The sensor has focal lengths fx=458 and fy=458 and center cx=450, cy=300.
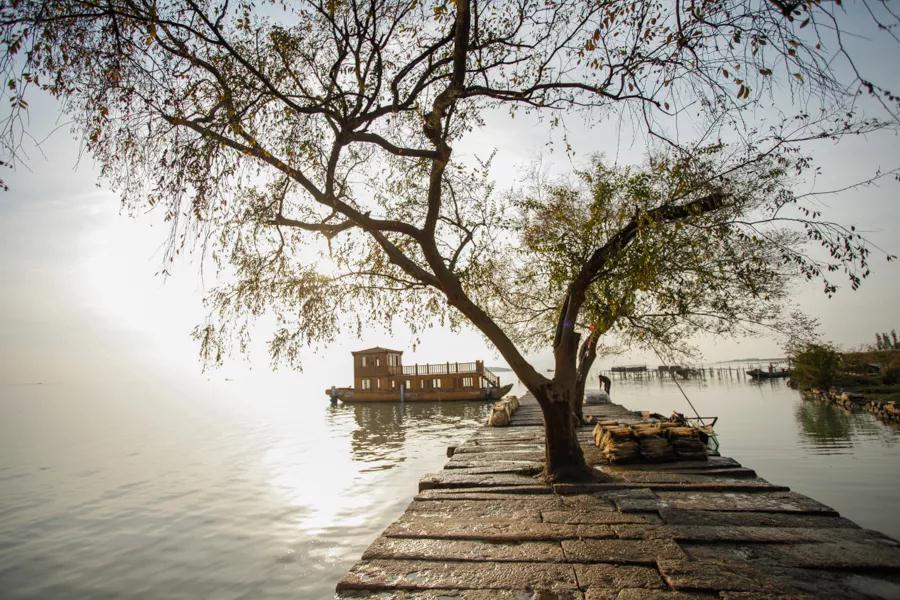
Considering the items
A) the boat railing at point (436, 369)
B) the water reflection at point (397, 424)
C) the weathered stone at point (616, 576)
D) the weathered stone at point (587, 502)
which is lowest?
the water reflection at point (397, 424)

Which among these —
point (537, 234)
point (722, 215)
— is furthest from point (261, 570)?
point (722, 215)

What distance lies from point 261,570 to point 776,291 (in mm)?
17205

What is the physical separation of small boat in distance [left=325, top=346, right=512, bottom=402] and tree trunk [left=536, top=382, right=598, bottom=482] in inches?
1735

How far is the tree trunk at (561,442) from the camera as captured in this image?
324 inches

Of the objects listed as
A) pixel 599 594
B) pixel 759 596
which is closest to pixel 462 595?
pixel 599 594

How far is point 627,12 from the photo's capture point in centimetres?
550

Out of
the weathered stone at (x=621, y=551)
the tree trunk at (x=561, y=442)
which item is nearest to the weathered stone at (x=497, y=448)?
the tree trunk at (x=561, y=442)

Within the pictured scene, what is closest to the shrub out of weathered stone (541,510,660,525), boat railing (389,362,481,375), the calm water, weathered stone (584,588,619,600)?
the calm water

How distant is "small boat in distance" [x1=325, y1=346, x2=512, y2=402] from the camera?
52250mm

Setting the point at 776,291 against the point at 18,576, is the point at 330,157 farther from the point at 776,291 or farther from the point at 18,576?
the point at 776,291

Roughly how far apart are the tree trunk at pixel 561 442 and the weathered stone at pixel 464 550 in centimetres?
304

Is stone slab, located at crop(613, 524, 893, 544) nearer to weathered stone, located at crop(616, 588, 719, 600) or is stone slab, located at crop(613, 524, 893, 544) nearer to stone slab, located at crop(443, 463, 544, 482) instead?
weathered stone, located at crop(616, 588, 719, 600)

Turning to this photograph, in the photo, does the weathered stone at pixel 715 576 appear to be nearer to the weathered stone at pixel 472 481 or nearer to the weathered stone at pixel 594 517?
the weathered stone at pixel 594 517

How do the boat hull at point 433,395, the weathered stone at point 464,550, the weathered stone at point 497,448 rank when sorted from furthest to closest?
the boat hull at point 433,395 < the weathered stone at point 497,448 < the weathered stone at point 464,550
